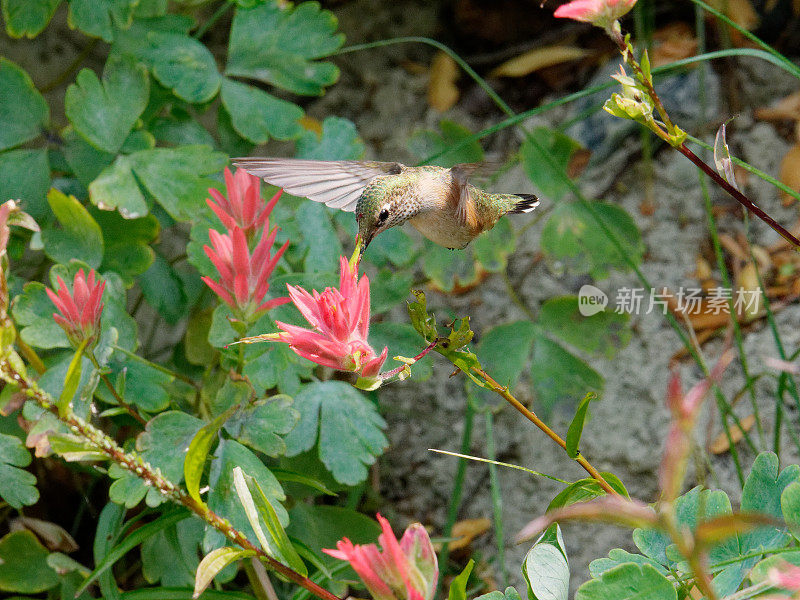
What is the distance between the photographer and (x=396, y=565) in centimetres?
54

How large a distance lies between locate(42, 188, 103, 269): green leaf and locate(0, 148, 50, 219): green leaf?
15 centimetres

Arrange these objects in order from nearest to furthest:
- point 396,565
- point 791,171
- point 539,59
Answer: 1. point 396,565
2. point 791,171
3. point 539,59

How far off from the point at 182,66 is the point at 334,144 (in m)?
0.33

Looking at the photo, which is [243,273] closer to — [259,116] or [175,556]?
[175,556]

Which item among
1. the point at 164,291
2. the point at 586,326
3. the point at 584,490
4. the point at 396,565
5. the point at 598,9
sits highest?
the point at 598,9

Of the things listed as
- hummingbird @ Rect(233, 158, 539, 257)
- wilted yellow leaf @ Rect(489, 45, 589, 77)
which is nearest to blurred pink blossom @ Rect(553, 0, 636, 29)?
hummingbird @ Rect(233, 158, 539, 257)

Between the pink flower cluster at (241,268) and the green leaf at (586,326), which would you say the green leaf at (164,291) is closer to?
the pink flower cluster at (241,268)

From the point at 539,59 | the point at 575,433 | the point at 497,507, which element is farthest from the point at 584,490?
the point at 539,59

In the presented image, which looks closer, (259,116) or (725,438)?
(259,116)

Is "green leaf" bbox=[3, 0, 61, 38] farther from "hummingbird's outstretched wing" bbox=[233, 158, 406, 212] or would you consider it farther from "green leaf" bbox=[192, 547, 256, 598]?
"green leaf" bbox=[192, 547, 256, 598]

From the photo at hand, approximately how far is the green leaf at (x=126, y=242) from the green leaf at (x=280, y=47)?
39 centimetres

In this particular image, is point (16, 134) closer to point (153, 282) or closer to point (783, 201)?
point (153, 282)

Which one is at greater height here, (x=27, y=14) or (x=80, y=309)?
(x=27, y=14)

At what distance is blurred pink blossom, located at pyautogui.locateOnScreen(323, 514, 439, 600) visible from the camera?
1.76 feet
